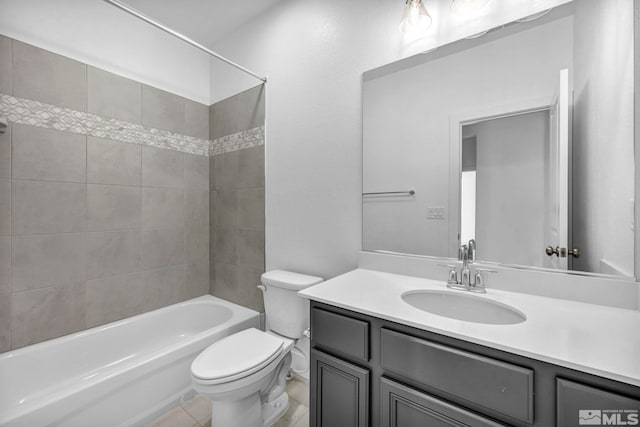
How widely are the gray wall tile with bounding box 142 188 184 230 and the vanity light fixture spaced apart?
2005 mm

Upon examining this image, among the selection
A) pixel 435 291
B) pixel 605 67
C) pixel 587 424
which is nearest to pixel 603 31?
pixel 605 67

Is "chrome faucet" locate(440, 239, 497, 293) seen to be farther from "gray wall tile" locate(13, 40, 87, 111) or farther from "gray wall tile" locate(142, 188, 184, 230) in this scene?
"gray wall tile" locate(13, 40, 87, 111)

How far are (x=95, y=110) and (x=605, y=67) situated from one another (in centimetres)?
268

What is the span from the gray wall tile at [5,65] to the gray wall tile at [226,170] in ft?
4.11

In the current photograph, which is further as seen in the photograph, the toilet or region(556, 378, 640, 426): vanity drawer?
the toilet

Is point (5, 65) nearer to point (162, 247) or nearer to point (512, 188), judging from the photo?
point (162, 247)

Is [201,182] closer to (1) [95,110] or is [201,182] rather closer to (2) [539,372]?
(1) [95,110]

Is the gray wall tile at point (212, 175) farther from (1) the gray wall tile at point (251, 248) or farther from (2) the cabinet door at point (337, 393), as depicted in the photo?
(2) the cabinet door at point (337, 393)

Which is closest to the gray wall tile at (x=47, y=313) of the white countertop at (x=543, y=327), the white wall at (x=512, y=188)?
the white countertop at (x=543, y=327)

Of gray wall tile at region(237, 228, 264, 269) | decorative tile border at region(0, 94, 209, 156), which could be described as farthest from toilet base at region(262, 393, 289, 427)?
decorative tile border at region(0, 94, 209, 156)

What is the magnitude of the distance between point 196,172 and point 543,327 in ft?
8.16

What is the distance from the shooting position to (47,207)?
166 cm

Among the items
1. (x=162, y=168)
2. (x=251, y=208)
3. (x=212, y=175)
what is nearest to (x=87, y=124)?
(x=162, y=168)

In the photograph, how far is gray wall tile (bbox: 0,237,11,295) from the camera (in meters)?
1.52
